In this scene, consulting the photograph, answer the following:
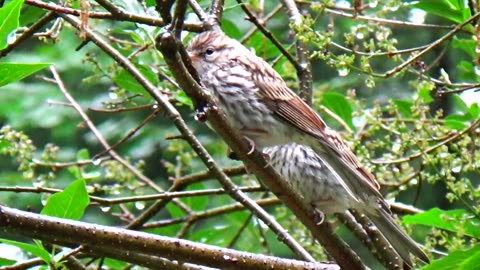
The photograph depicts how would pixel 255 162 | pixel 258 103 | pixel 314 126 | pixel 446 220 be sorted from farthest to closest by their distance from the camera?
1. pixel 314 126
2. pixel 258 103
3. pixel 446 220
4. pixel 255 162

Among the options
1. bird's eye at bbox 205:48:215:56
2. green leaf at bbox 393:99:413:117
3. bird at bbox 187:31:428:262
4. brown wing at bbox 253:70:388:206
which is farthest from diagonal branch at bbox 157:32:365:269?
green leaf at bbox 393:99:413:117

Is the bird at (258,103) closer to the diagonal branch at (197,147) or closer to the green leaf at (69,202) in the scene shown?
the diagonal branch at (197,147)

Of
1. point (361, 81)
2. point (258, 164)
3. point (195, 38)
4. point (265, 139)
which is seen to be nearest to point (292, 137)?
point (265, 139)

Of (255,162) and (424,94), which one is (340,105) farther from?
(255,162)

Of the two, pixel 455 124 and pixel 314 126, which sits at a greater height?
pixel 455 124

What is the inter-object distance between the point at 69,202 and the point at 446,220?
117cm

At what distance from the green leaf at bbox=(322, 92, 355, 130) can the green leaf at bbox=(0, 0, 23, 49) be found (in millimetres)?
2066

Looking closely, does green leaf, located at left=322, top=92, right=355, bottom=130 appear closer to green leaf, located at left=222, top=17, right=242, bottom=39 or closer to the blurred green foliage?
the blurred green foliage

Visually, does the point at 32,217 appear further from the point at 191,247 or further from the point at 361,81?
the point at 361,81

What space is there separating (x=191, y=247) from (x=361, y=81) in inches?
262

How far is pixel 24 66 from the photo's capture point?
2961 millimetres

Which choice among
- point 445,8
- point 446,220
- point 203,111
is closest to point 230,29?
point 445,8

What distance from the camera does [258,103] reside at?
4332 millimetres

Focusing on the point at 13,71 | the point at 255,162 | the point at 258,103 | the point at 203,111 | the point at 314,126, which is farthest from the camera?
the point at 314,126
